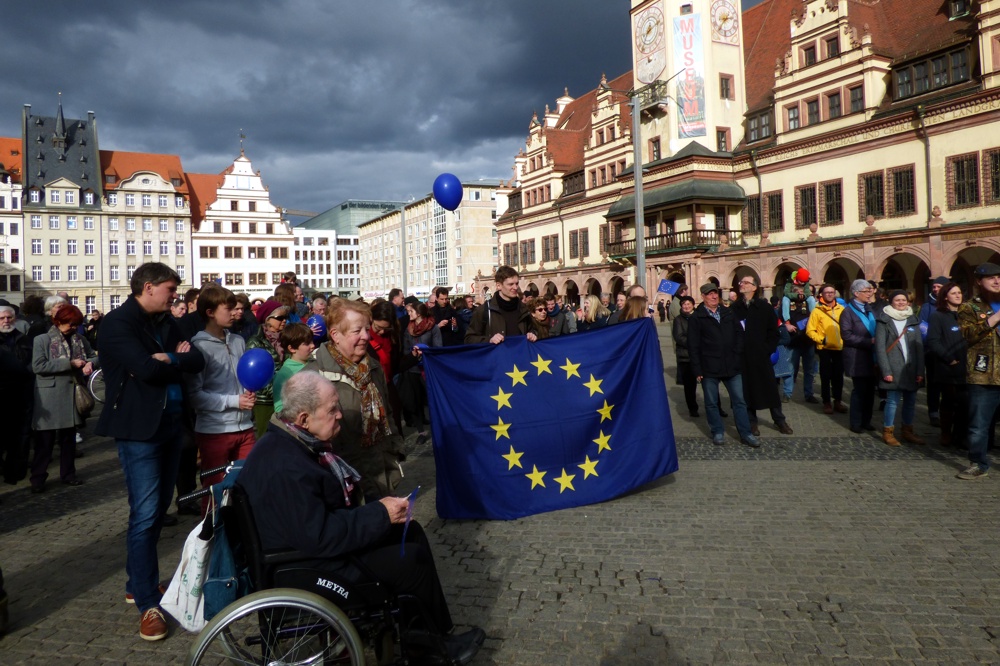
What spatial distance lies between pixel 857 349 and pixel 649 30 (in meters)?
35.0

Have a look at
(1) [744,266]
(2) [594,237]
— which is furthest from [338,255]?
(1) [744,266]

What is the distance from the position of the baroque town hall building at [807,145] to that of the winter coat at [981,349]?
53.6ft

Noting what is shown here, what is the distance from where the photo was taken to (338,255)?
422 ft

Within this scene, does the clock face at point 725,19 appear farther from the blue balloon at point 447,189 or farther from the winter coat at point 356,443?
the winter coat at point 356,443

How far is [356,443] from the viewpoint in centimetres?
430

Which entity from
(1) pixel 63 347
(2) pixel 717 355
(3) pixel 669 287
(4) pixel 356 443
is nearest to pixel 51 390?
(1) pixel 63 347

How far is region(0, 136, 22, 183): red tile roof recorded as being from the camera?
7262 centimetres

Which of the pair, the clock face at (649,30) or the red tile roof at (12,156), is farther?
the red tile roof at (12,156)

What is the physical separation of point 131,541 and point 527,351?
3.46 m

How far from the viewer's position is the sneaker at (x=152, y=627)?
13.3 feet

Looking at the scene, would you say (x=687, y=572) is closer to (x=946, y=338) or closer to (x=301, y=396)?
(x=301, y=396)

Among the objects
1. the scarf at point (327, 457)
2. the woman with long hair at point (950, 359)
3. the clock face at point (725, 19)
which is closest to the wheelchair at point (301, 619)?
the scarf at point (327, 457)

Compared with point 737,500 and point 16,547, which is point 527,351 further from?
point 16,547

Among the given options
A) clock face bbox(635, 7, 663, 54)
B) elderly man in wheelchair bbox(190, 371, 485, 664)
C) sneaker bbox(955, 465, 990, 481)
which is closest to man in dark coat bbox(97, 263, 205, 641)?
elderly man in wheelchair bbox(190, 371, 485, 664)
